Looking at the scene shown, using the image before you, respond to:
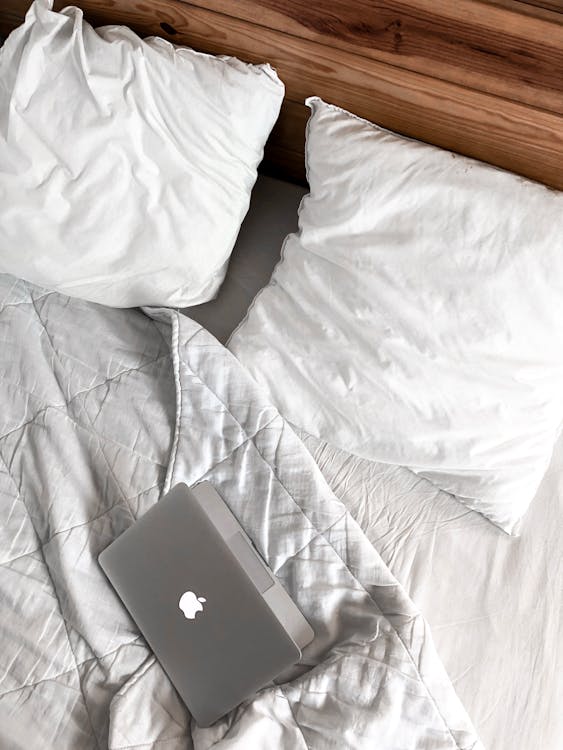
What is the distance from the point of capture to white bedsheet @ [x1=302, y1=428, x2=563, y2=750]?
0.97m

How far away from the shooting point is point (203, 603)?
3.23ft

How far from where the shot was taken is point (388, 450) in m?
1.08

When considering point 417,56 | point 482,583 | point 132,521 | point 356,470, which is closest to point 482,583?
point 482,583

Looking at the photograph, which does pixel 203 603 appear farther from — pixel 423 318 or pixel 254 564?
pixel 423 318

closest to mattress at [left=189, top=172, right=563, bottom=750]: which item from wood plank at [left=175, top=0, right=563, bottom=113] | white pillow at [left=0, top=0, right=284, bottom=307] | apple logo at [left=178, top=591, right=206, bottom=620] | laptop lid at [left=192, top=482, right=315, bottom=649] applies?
laptop lid at [left=192, top=482, right=315, bottom=649]

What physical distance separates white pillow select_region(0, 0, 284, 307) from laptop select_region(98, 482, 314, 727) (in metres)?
0.39

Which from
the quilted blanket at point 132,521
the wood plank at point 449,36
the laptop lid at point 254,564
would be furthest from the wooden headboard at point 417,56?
the laptop lid at point 254,564

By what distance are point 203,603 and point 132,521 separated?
0.17 m

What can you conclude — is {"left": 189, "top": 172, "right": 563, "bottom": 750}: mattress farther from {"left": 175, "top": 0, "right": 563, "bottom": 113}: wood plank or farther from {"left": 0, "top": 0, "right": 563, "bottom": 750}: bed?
{"left": 175, "top": 0, "right": 563, "bottom": 113}: wood plank

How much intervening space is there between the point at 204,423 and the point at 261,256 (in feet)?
1.08

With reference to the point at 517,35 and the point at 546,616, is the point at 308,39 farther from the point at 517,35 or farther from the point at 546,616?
the point at 546,616

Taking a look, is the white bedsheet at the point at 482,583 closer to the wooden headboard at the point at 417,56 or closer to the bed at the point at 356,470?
the bed at the point at 356,470

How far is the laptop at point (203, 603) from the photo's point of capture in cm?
95

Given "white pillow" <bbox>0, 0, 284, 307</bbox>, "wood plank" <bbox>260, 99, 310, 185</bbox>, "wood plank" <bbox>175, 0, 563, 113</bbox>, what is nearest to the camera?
"wood plank" <bbox>175, 0, 563, 113</bbox>
